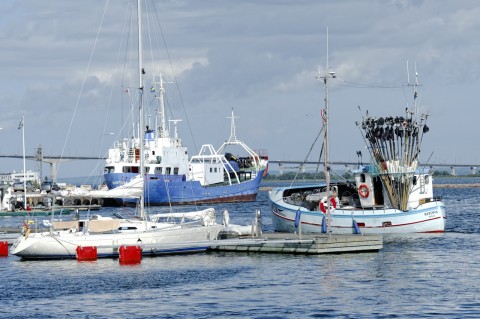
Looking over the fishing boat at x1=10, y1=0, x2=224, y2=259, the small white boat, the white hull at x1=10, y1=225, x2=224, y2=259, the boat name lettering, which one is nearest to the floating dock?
the fishing boat at x1=10, y1=0, x2=224, y2=259

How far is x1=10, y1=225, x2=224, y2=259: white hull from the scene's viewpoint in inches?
1815

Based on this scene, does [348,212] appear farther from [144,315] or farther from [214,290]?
[144,315]

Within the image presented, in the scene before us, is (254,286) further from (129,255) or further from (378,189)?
(378,189)

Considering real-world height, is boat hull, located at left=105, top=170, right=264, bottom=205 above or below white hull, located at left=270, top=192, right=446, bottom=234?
above

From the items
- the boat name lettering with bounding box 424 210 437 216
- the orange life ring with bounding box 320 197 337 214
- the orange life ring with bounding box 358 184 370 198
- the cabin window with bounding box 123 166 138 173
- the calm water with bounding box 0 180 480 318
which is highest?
the cabin window with bounding box 123 166 138 173

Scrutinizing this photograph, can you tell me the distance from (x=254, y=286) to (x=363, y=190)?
20922mm

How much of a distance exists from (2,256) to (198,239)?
9594mm

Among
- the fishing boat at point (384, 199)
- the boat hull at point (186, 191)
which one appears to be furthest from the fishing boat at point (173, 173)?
the fishing boat at point (384, 199)

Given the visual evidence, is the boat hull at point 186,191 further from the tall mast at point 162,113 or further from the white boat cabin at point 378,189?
the white boat cabin at point 378,189

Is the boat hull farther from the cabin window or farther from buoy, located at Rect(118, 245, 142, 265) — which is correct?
buoy, located at Rect(118, 245, 142, 265)

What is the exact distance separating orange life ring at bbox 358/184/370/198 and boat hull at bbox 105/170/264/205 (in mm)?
45789

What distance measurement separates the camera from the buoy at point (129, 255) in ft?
148

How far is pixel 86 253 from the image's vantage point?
150 ft

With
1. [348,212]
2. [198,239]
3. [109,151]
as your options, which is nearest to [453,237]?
[348,212]
